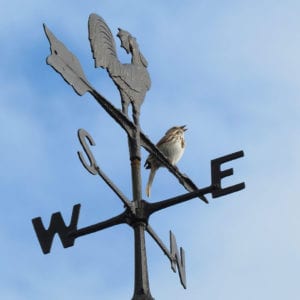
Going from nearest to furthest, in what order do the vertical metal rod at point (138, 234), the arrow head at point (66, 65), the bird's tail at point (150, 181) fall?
the vertical metal rod at point (138, 234) → the arrow head at point (66, 65) → the bird's tail at point (150, 181)

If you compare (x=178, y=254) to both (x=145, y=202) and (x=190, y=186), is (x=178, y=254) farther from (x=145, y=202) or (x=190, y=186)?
(x=145, y=202)

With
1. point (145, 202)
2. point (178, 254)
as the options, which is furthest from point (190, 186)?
point (145, 202)

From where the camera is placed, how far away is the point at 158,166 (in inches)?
215

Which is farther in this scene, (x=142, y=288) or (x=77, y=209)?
(x=77, y=209)

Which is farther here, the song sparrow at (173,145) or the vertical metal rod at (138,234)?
the song sparrow at (173,145)

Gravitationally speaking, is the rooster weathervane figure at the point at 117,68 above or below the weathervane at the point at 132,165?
above

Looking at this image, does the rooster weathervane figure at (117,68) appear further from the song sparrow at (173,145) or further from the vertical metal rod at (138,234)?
the song sparrow at (173,145)

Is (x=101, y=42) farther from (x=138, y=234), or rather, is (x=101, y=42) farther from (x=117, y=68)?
(x=138, y=234)

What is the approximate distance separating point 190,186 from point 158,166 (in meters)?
0.70

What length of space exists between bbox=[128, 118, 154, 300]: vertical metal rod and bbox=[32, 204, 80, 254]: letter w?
297mm

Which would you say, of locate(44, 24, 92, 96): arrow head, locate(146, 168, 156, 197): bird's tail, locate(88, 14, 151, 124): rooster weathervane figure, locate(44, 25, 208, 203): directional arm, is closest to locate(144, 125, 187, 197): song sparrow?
locate(146, 168, 156, 197): bird's tail

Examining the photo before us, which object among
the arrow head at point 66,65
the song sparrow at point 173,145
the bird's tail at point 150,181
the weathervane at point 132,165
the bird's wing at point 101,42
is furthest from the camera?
the song sparrow at point 173,145

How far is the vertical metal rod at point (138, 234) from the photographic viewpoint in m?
3.81

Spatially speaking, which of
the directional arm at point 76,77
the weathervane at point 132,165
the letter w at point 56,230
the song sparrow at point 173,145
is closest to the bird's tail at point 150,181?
the song sparrow at point 173,145
